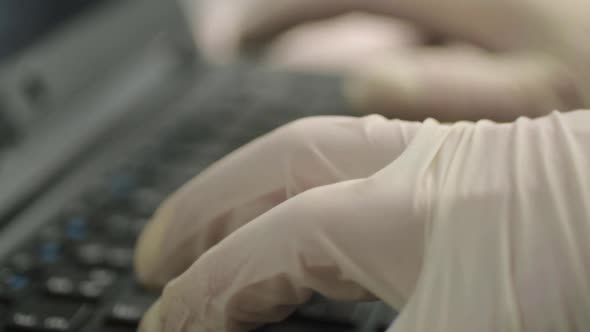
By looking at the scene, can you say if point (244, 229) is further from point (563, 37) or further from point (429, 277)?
point (563, 37)

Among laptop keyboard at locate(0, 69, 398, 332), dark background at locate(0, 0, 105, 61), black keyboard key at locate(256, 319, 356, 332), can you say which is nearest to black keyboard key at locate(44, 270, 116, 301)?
laptop keyboard at locate(0, 69, 398, 332)

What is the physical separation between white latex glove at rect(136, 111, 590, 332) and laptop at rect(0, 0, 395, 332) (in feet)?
0.17

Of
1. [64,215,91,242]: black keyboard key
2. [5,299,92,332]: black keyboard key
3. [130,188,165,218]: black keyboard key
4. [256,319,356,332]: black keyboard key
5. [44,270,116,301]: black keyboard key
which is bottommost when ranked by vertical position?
[256,319,356,332]: black keyboard key

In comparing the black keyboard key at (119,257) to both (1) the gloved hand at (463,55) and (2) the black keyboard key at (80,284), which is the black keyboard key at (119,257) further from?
(1) the gloved hand at (463,55)

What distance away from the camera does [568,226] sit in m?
0.29

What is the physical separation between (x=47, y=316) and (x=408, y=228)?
9.0 inches

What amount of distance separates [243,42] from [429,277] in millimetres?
576

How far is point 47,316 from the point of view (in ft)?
1.27

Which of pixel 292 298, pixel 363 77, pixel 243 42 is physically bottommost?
pixel 292 298

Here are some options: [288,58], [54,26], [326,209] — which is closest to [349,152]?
[326,209]

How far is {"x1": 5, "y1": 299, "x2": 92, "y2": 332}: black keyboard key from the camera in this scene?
379 millimetres

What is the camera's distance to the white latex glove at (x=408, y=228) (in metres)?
0.29

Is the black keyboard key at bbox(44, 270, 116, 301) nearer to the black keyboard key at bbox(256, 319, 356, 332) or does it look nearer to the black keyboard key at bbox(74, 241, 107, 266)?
the black keyboard key at bbox(74, 241, 107, 266)

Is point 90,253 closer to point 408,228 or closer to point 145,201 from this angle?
point 145,201
